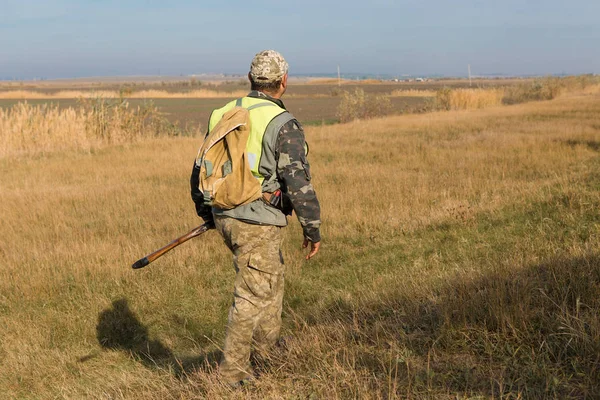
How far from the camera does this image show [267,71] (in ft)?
12.3

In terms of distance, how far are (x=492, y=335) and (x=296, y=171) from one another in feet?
5.43

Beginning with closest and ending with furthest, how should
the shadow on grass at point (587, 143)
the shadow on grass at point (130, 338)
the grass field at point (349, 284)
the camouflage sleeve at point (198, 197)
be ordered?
the grass field at point (349, 284) < the camouflage sleeve at point (198, 197) < the shadow on grass at point (130, 338) < the shadow on grass at point (587, 143)

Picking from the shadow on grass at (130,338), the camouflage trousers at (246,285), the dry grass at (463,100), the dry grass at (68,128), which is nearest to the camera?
the camouflage trousers at (246,285)

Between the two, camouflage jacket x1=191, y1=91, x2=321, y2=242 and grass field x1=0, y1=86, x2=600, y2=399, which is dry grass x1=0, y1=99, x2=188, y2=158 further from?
camouflage jacket x1=191, y1=91, x2=321, y2=242

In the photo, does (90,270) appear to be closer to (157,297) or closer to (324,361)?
(157,297)

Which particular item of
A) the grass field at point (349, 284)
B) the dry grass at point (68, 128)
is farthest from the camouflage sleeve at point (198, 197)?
the dry grass at point (68, 128)

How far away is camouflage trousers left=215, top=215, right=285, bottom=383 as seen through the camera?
3695 mm

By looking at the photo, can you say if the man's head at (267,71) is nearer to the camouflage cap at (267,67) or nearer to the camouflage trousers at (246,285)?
the camouflage cap at (267,67)

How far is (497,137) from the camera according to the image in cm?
1538

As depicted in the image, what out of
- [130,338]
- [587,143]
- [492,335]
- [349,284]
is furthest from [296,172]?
[587,143]

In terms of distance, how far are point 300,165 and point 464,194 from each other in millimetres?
6383

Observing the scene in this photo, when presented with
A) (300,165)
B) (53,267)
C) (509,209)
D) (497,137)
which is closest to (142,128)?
(497,137)

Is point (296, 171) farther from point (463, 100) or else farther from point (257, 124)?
point (463, 100)

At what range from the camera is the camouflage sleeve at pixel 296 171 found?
11.8 ft
